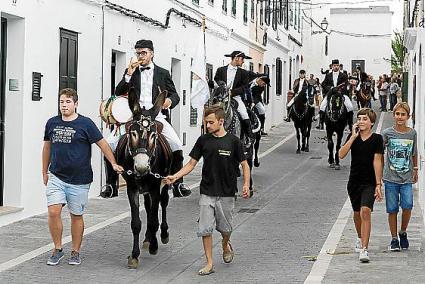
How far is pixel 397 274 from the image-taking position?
34.0 feet

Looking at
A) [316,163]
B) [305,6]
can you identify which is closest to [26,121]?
[316,163]

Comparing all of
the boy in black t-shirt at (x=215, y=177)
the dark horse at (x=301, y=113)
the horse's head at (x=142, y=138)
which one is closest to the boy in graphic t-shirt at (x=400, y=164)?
the boy in black t-shirt at (x=215, y=177)

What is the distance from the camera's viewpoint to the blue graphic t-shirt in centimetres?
1152

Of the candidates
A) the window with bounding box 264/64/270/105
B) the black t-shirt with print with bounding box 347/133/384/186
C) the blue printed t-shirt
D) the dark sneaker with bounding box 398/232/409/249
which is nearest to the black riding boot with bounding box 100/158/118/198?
A: the blue printed t-shirt

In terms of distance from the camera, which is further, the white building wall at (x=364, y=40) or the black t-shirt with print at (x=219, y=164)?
the white building wall at (x=364, y=40)

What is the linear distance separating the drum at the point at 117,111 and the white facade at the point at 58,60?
9.13ft

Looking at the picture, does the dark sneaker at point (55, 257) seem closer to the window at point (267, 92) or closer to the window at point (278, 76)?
the window at point (267, 92)

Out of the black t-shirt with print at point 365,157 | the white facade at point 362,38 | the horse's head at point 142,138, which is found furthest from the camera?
the white facade at point 362,38

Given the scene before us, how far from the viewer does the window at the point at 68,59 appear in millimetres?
15927

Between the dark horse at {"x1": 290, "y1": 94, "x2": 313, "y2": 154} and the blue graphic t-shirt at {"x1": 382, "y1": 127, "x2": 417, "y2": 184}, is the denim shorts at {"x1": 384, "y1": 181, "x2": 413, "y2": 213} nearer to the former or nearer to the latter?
the blue graphic t-shirt at {"x1": 382, "y1": 127, "x2": 417, "y2": 184}

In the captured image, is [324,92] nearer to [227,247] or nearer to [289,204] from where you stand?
[289,204]

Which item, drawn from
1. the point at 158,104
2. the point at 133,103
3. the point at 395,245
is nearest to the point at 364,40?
the point at 395,245

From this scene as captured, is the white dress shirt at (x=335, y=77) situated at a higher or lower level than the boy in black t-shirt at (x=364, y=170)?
higher

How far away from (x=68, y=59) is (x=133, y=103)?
18.7 ft
